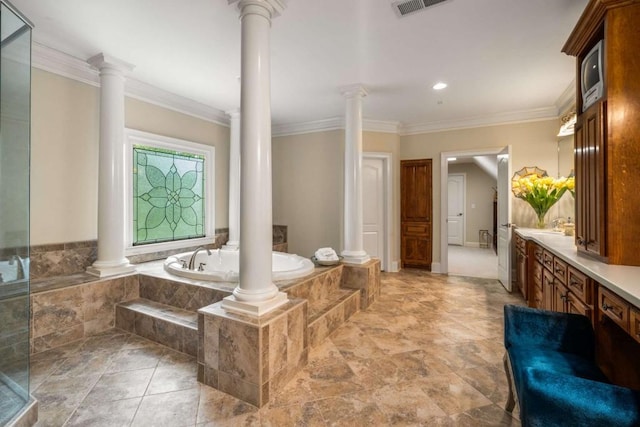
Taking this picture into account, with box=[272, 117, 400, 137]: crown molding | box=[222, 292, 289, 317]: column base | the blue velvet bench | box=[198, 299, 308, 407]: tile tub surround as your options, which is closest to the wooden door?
box=[272, 117, 400, 137]: crown molding

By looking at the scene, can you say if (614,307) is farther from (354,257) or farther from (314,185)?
(314,185)

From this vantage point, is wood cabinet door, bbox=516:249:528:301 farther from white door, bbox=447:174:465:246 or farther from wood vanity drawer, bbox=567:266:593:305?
white door, bbox=447:174:465:246

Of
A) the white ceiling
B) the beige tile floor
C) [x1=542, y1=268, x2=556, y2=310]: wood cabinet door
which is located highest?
the white ceiling

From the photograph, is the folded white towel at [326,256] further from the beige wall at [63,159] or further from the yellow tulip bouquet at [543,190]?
the yellow tulip bouquet at [543,190]

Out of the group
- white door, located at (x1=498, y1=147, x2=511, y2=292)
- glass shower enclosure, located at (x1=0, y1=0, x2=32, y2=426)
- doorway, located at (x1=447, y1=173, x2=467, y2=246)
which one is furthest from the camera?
doorway, located at (x1=447, y1=173, x2=467, y2=246)

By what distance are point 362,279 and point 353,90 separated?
2197 millimetres

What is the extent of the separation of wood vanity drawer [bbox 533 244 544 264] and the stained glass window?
13.6 ft

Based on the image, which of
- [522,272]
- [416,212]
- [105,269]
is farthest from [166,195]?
[522,272]

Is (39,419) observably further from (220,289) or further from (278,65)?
(278,65)

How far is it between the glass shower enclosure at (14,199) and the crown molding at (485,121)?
15.5 ft

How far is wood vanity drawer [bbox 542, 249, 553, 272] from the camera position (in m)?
2.45

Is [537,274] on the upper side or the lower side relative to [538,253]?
lower

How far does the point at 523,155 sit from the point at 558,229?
127 cm

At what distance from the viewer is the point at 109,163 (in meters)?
2.88
